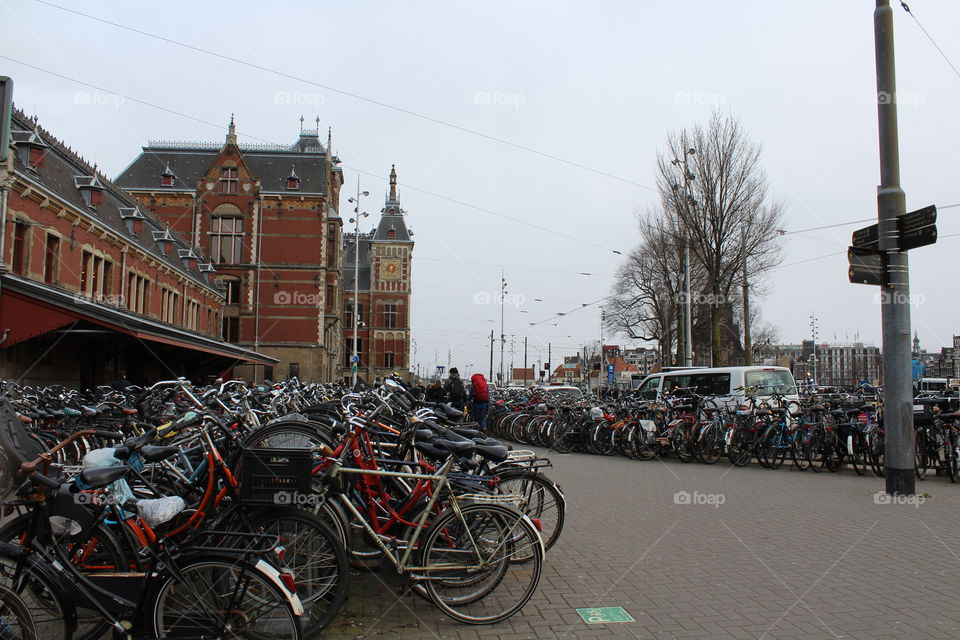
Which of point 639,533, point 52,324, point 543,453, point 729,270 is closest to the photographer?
point 639,533

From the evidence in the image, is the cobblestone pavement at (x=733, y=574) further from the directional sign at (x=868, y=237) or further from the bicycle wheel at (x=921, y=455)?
the directional sign at (x=868, y=237)

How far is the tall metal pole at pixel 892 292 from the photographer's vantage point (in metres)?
8.57

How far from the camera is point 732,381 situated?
15680 mm

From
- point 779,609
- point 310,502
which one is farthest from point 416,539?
point 779,609

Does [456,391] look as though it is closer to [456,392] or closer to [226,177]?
[456,392]

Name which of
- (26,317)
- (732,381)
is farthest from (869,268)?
(26,317)

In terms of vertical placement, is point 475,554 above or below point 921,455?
above

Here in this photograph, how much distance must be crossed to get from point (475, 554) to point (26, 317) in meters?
12.6

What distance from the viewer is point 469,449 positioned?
4.28 m

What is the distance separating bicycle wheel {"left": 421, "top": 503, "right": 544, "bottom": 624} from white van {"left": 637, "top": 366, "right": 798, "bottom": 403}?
11.1m

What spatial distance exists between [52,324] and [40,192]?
721cm

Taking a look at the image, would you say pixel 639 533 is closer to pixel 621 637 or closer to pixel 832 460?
pixel 621 637

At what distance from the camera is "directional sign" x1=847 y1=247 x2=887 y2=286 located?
8.69 m

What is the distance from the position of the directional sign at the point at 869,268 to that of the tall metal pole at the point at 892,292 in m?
0.08
